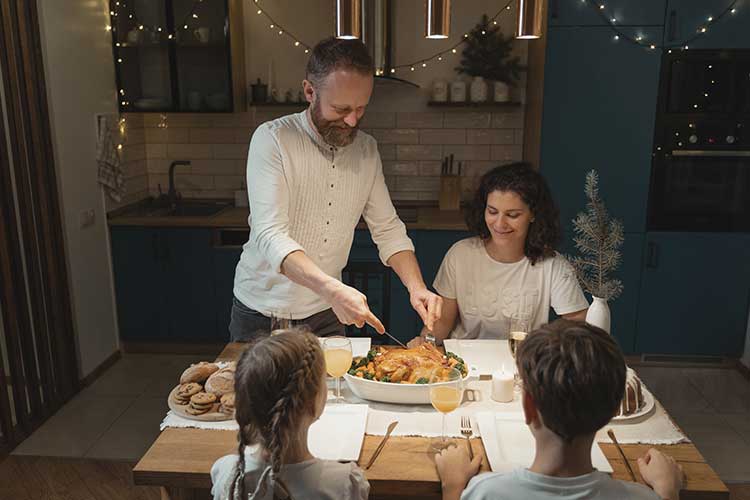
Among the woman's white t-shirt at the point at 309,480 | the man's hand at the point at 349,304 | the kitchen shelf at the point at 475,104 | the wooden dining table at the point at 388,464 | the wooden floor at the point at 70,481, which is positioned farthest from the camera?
the kitchen shelf at the point at 475,104

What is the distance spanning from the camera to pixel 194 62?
4059mm

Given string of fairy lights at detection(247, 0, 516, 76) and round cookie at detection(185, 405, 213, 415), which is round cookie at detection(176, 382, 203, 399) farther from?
string of fairy lights at detection(247, 0, 516, 76)

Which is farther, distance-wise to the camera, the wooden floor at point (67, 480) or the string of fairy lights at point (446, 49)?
the string of fairy lights at point (446, 49)

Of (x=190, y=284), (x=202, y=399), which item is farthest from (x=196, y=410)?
(x=190, y=284)

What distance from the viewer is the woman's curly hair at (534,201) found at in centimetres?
244

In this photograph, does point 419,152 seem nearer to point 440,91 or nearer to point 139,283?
point 440,91

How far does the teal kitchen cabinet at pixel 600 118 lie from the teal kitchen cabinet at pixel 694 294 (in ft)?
0.88

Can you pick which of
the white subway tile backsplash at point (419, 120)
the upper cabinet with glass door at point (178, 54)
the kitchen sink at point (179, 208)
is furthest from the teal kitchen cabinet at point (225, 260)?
the white subway tile backsplash at point (419, 120)

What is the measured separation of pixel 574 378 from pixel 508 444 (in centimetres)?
41

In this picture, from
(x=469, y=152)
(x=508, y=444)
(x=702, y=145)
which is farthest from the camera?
(x=469, y=152)

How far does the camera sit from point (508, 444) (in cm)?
156

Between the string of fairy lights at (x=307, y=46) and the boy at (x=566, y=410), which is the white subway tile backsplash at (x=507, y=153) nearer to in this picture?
the string of fairy lights at (x=307, y=46)

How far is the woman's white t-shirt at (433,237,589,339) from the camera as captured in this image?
2416 millimetres

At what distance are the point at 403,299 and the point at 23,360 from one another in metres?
2.00
